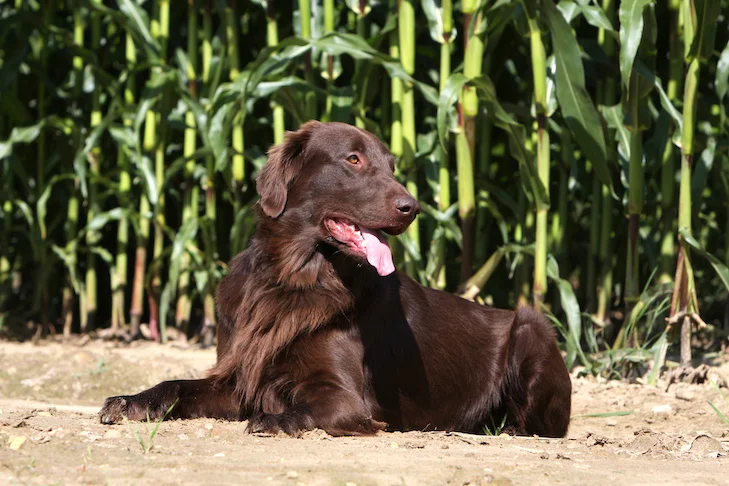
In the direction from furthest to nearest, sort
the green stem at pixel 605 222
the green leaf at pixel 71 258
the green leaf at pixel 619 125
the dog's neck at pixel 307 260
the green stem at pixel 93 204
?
1. the green stem at pixel 93 204
2. the green leaf at pixel 71 258
3. the green stem at pixel 605 222
4. the green leaf at pixel 619 125
5. the dog's neck at pixel 307 260

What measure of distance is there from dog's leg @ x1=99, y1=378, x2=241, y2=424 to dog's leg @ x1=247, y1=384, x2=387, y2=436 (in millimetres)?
390

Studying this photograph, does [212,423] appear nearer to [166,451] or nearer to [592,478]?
[166,451]

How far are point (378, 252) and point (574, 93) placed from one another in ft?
6.14

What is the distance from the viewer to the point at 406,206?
11.9 ft

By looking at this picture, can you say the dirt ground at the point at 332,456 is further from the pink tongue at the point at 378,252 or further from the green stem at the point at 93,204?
the green stem at the point at 93,204

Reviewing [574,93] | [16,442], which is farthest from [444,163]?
[16,442]

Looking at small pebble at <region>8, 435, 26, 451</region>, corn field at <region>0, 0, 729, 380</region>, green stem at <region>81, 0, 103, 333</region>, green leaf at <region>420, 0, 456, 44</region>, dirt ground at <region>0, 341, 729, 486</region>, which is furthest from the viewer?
green stem at <region>81, 0, 103, 333</region>

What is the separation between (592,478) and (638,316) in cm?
260

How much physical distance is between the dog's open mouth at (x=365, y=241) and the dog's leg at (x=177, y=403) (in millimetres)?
788

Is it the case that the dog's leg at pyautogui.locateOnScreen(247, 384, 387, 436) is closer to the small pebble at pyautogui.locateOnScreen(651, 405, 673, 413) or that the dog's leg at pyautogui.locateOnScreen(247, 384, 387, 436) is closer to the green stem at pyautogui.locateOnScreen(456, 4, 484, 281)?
the small pebble at pyautogui.locateOnScreen(651, 405, 673, 413)

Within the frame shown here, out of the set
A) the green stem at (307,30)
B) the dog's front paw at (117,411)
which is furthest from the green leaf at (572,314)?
the dog's front paw at (117,411)

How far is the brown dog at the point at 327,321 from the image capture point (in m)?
3.70

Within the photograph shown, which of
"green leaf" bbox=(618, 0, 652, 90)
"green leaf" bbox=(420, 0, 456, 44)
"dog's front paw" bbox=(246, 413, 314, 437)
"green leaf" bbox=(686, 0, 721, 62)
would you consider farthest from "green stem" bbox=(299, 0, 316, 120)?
"dog's front paw" bbox=(246, 413, 314, 437)

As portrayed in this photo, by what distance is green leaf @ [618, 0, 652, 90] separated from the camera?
4.73 metres
